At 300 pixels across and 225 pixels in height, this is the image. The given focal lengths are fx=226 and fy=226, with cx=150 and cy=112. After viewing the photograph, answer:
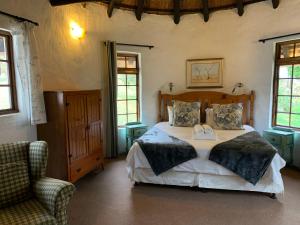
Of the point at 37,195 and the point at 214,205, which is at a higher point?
the point at 37,195

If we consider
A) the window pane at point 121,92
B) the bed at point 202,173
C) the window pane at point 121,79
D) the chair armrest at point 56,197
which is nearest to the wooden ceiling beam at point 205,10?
the window pane at point 121,79

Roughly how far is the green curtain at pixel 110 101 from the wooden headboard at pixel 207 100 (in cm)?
104

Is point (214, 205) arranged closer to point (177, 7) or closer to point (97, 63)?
point (97, 63)

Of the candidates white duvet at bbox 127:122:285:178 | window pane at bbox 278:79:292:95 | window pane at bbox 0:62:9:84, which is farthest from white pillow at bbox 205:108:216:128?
window pane at bbox 0:62:9:84

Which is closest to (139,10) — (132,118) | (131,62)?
(131,62)

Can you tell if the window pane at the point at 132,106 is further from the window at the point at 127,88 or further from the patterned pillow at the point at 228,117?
the patterned pillow at the point at 228,117

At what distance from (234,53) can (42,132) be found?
3773mm

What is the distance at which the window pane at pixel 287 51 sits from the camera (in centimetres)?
393

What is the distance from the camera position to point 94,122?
3521 mm

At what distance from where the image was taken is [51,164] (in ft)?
10.1

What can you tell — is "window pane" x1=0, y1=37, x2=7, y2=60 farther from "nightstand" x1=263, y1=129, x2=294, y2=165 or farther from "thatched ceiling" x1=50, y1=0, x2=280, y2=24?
"nightstand" x1=263, y1=129, x2=294, y2=165

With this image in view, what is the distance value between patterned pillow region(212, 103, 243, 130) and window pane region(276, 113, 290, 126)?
839 millimetres

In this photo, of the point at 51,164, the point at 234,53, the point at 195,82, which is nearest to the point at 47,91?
the point at 51,164

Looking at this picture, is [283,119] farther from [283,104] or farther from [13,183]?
[13,183]
